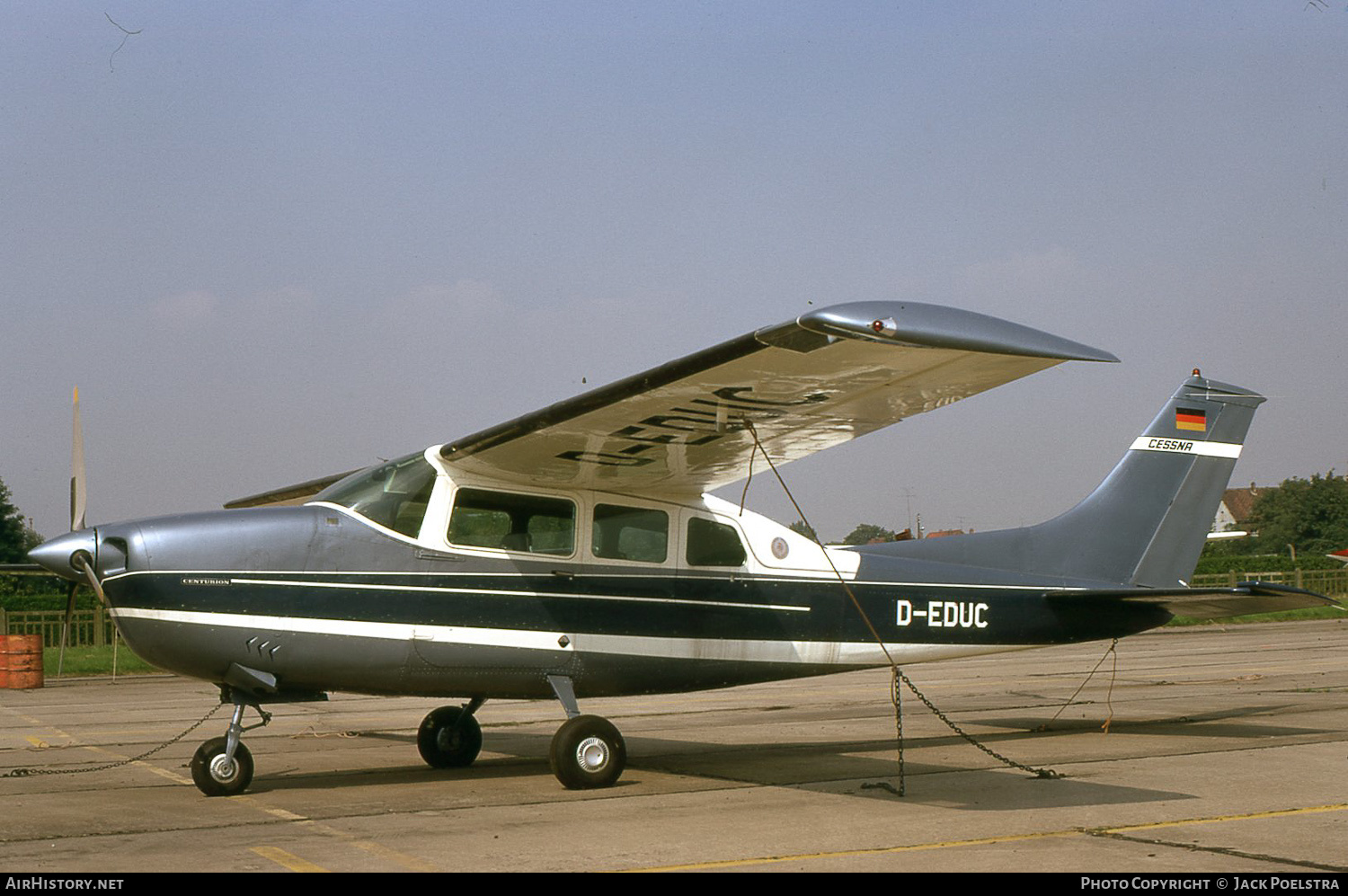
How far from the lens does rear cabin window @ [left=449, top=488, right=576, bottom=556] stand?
901 centimetres

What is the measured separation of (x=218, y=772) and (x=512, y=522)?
2.57 m

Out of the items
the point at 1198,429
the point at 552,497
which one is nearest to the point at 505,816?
the point at 552,497

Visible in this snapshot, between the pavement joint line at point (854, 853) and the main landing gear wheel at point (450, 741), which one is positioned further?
the main landing gear wheel at point (450, 741)

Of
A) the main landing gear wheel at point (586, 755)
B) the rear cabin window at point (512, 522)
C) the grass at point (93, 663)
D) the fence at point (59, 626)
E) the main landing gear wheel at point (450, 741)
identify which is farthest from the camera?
the fence at point (59, 626)

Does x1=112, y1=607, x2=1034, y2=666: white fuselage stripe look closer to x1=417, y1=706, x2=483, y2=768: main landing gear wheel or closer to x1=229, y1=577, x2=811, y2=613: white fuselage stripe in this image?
x1=229, y1=577, x2=811, y2=613: white fuselage stripe

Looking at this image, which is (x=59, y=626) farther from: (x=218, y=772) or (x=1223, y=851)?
(x=1223, y=851)

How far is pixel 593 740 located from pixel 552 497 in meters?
1.76

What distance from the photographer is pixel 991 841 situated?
22.2 ft

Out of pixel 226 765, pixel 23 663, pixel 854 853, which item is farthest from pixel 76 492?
pixel 23 663

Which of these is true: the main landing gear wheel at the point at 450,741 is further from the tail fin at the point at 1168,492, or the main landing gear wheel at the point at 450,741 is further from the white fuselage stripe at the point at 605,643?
the tail fin at the point at 1168,492

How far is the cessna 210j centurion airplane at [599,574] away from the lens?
7715 mm

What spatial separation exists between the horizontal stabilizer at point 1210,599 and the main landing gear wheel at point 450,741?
5047 mm

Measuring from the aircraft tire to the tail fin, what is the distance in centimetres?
718

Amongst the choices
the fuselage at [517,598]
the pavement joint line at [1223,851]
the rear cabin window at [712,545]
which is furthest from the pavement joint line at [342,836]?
the pavement joint line at [1223,851]
